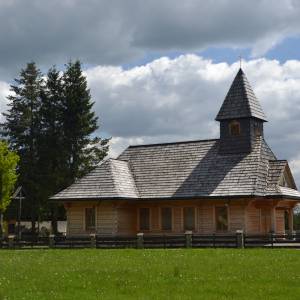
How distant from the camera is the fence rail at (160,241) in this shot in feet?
108

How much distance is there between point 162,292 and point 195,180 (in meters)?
24.8

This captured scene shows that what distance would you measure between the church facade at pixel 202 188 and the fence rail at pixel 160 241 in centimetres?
227

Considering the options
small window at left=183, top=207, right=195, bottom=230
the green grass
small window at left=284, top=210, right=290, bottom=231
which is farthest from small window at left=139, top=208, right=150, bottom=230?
the green grass

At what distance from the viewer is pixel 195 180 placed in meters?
39.8

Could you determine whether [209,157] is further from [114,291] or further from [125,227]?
[114,291]

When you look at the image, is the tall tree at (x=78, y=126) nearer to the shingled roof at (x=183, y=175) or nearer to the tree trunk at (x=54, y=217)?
the tree trunk at (x=54, y=217)

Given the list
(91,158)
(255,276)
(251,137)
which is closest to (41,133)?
(91,158)

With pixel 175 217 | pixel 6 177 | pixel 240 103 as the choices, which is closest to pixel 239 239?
pixel 175 217

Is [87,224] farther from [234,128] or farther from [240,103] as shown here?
[240,103]

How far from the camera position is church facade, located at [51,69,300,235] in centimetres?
3806

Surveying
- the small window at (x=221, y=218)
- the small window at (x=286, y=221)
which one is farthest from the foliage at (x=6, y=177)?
the small window at (x=286, y=221)

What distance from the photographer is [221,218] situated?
126 feet

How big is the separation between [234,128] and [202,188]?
5.49 metres

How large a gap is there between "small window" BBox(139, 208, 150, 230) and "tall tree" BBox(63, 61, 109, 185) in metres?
19.1
